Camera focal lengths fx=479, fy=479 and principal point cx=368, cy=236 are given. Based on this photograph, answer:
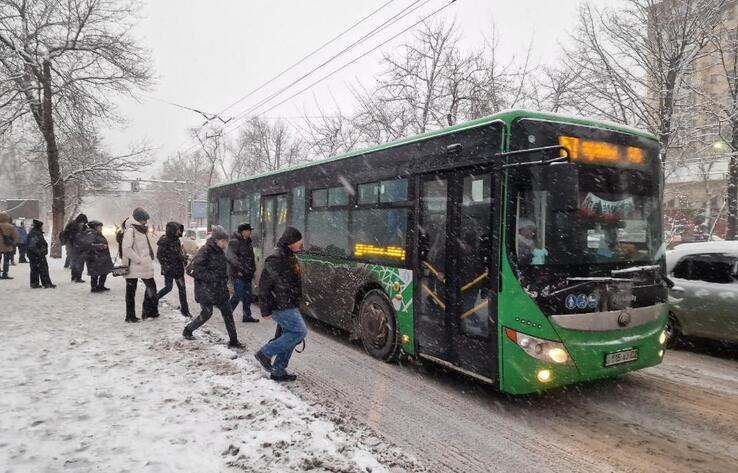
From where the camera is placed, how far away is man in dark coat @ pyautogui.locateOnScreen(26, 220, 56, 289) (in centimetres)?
1213

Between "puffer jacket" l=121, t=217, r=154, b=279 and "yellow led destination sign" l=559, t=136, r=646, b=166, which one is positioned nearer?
"yellow led destination sign" l=559, t=136, r=646, b=166

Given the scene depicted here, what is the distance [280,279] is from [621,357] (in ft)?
11.9

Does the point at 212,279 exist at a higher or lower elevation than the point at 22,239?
lower

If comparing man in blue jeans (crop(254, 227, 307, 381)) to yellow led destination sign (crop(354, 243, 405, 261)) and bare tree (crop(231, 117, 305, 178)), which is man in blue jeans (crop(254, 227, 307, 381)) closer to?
yellow led destination sign (crop(354, 243, 405, 261))

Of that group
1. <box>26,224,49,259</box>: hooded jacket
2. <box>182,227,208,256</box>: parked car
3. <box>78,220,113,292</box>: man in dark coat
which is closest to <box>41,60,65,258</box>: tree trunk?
<box>182,227,208,256</box>: parked car

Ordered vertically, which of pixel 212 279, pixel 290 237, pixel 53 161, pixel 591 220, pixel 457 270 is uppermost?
pixel 53 161

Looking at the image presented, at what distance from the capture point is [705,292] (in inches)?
273

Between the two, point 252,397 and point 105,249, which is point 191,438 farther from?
point 105,249

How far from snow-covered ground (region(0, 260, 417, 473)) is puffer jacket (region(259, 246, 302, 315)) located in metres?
0.89

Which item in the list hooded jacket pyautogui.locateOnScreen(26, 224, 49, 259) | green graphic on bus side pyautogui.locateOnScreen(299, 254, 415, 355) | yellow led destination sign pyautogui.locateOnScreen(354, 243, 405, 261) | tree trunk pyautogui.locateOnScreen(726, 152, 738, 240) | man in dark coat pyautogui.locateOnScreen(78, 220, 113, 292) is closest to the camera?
green graphic on bus side pyautogui.locateOnScreen(299, 254, 415, 355)

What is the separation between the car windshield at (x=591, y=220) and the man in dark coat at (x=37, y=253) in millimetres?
12027

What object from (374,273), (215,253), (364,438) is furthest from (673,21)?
(364,438)

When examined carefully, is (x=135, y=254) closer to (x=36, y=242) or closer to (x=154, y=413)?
(x=154, y=413)

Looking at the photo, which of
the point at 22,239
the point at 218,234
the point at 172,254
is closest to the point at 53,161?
the point at 22,239
